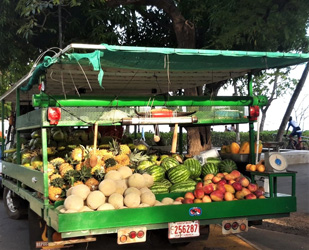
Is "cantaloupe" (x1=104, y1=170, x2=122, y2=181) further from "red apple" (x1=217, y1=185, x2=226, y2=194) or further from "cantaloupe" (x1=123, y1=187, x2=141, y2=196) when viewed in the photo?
"red apple" (x1=217, y1=185, x2=226, y2=194)

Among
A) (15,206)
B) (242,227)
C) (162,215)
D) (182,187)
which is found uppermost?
(182,187)

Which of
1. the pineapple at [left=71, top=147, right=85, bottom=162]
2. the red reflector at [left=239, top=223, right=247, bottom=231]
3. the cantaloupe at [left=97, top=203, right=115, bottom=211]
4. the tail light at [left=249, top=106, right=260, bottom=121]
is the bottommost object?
the red reflector at [left=239, top=223, right=247, bottom=231]

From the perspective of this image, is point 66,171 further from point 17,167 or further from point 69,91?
point 69,91

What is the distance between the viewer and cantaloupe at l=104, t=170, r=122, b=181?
4942mm

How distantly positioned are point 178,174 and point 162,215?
1.41 m

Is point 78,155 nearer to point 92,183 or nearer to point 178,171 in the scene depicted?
point 92,183

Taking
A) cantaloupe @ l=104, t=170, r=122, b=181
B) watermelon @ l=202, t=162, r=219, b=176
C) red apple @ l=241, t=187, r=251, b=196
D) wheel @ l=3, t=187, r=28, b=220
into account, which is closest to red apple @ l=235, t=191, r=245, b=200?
red apple @ l=241, t=187, r=251, b=196

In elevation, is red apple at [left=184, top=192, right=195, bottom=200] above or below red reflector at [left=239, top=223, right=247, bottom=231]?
above

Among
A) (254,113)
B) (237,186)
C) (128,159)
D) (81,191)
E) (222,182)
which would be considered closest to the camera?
(81,191)

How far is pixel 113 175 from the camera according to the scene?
496 cm

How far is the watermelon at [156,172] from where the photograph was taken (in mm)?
5664

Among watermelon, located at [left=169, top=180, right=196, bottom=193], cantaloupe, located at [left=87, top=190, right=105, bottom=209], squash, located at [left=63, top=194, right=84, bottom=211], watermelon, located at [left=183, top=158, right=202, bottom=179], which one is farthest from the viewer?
watermelon, located at [left=183, top=158, right=202, bottom=179]

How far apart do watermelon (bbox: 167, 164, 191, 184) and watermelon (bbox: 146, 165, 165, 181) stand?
0.12 metres

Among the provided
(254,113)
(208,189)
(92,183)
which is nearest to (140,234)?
(92,183)
